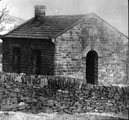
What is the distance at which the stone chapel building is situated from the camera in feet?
60.3

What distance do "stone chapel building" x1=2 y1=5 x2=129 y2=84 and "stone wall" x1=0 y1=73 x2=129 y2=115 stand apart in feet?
20.8

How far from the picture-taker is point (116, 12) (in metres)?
52.4

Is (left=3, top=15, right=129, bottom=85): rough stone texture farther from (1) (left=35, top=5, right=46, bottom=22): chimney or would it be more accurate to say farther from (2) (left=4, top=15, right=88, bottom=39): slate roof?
(1) (left=35, top=5, right=46, bottom=22): chimney

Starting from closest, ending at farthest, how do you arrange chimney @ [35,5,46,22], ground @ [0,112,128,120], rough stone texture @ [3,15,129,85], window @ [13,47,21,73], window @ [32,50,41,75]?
ground @ [0,112,128,120] → rough stone texture @ [3,15,129,85] → window @ [32,50,41,75] → window @ [13,47,21,73] → chimney @ [35,5,46,22]

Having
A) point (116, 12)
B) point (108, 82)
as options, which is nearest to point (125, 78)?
point (108, 82)

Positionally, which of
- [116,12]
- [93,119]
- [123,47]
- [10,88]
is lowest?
[93,119]

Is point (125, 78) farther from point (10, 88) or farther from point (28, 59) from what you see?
point (10, 88)

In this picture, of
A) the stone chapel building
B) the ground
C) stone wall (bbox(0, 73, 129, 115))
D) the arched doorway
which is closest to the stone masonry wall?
the stone chapel building

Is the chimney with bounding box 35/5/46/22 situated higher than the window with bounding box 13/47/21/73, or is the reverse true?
the chimney with bounding box 35/5/46/22

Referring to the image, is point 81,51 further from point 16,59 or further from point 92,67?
point 16,59

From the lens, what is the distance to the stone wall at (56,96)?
37.7 feet

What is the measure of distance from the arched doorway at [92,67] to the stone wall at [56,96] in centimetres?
771

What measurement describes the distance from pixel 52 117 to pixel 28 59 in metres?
9.29

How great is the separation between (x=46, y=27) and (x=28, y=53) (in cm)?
171
